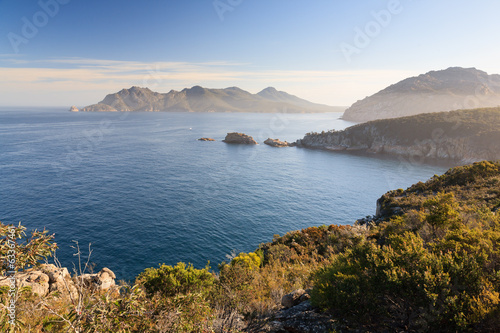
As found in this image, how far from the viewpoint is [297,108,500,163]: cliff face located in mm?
85688

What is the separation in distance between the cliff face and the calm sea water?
17894 millimetres

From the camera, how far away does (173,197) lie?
1971 inches

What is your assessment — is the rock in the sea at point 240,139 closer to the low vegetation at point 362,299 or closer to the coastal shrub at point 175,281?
the coastal shrub at point 175,281

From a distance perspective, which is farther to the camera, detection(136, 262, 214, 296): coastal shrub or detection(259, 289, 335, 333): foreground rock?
detection(136, 262, 214, 296): coastal shrub

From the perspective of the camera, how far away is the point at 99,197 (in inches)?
1868

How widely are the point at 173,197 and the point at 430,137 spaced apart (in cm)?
10718

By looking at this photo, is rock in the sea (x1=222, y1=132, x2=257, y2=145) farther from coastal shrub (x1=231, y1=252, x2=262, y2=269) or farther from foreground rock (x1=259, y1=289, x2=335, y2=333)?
foreground rock (x1=259, y1=289, x2=335, y2=333)

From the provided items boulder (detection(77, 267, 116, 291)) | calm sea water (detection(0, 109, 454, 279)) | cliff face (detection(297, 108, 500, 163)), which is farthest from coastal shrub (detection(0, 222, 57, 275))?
cliff face (detection(297, 108, 500, 163))

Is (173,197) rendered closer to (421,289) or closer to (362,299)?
(362,299)

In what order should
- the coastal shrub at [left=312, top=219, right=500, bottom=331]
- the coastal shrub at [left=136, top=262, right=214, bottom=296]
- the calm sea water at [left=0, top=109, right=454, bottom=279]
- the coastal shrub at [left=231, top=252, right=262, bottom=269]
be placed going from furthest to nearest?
the calm sea water at [left=0, top=109, right=454, bottom=279] → the coastal shrub at [left=231, top=252, right=262, bottom=269] → the coastal shrub at [left=136, top=262, right=214, bottom=296] → the coastal shrub at [left=312, top=219, right=500, bottom=331]

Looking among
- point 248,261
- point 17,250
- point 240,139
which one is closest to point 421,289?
point 17,250

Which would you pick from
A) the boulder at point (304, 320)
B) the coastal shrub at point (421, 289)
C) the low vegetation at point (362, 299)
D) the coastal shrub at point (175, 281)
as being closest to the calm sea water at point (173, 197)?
the coastal shrub at point (175, 281)

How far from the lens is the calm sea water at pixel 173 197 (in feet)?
111

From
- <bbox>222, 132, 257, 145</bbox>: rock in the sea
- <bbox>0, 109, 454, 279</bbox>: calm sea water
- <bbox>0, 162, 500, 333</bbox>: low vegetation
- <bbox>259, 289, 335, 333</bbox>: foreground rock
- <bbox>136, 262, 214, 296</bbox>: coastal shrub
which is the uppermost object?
<bbox>222, 132, 257, 145</bbox>: rock in the sea
